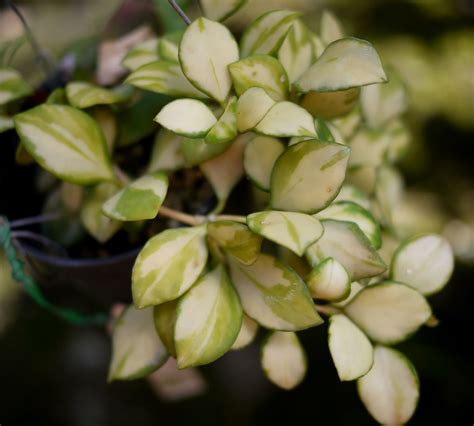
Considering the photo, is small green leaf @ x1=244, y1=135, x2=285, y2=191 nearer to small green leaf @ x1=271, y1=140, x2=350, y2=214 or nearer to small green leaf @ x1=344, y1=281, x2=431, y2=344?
small green leaf @ x1=271, y1=140, x2=350, y2=214

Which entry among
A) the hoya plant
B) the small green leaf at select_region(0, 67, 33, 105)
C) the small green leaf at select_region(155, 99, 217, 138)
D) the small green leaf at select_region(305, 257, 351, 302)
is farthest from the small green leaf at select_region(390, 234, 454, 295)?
the small green leaf at select_region(0, 67, 33, 105)

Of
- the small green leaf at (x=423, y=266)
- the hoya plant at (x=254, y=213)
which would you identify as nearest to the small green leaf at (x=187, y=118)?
the hoya plant at (x=254, y=213)

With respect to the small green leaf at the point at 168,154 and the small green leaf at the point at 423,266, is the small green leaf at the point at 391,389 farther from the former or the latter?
the small green leaf at the point at 168,154

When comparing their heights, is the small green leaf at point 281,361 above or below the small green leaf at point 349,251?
below

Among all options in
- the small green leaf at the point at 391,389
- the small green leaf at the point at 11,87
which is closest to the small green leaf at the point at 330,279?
the small green leaf at the point at 391,389

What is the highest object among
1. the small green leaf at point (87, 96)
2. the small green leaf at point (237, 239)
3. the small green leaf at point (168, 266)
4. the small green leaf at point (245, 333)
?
the small green leaf at point (87, 96)

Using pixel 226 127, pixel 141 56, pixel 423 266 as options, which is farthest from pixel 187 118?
pixel 423 266

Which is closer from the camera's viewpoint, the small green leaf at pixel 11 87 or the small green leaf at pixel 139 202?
the small green leaf at pixel 139 202
